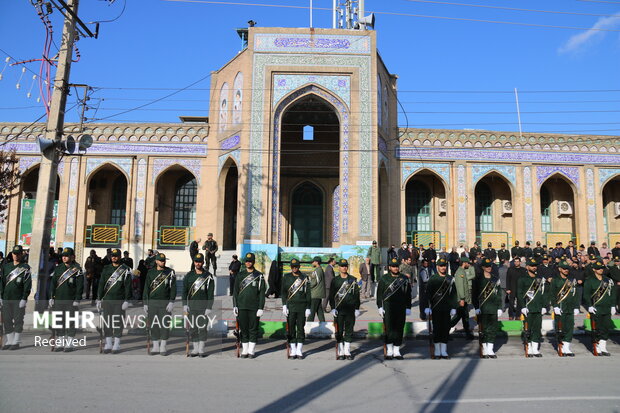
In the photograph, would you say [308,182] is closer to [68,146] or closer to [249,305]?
[68,146]

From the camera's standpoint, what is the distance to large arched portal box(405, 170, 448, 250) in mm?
22203

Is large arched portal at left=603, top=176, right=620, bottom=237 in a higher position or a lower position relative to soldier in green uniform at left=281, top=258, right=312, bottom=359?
higher

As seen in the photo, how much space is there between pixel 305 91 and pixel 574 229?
14993mm

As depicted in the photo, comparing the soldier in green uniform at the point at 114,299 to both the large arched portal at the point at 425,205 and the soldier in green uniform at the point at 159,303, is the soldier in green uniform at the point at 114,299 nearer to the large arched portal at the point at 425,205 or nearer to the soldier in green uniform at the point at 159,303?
the soldier in green uniform at the point at 159,303

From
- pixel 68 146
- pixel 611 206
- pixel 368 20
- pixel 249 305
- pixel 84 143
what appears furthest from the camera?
pixel 611 206

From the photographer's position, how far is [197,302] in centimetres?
793

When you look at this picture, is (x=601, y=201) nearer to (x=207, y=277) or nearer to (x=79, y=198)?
(x=207, y=277)

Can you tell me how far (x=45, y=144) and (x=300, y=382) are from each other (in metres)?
8.43

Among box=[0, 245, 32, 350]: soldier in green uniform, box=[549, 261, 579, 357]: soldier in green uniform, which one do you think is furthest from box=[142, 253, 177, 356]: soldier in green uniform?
box=[549, 261, 579, 357]: soldier in green uniform

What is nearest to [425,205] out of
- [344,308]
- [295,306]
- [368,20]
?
[368,20]

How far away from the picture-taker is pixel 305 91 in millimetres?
18375

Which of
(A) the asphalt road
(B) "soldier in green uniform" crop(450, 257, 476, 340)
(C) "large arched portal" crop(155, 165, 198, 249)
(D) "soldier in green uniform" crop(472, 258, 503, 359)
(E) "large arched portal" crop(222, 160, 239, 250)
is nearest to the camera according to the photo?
(A) the asphalt road

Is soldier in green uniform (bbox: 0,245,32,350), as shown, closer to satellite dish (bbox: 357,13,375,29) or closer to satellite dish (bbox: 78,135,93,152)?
satellite dish (bbox: 78,135,93,152)

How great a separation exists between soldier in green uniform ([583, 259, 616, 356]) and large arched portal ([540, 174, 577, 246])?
1499 centimetres
